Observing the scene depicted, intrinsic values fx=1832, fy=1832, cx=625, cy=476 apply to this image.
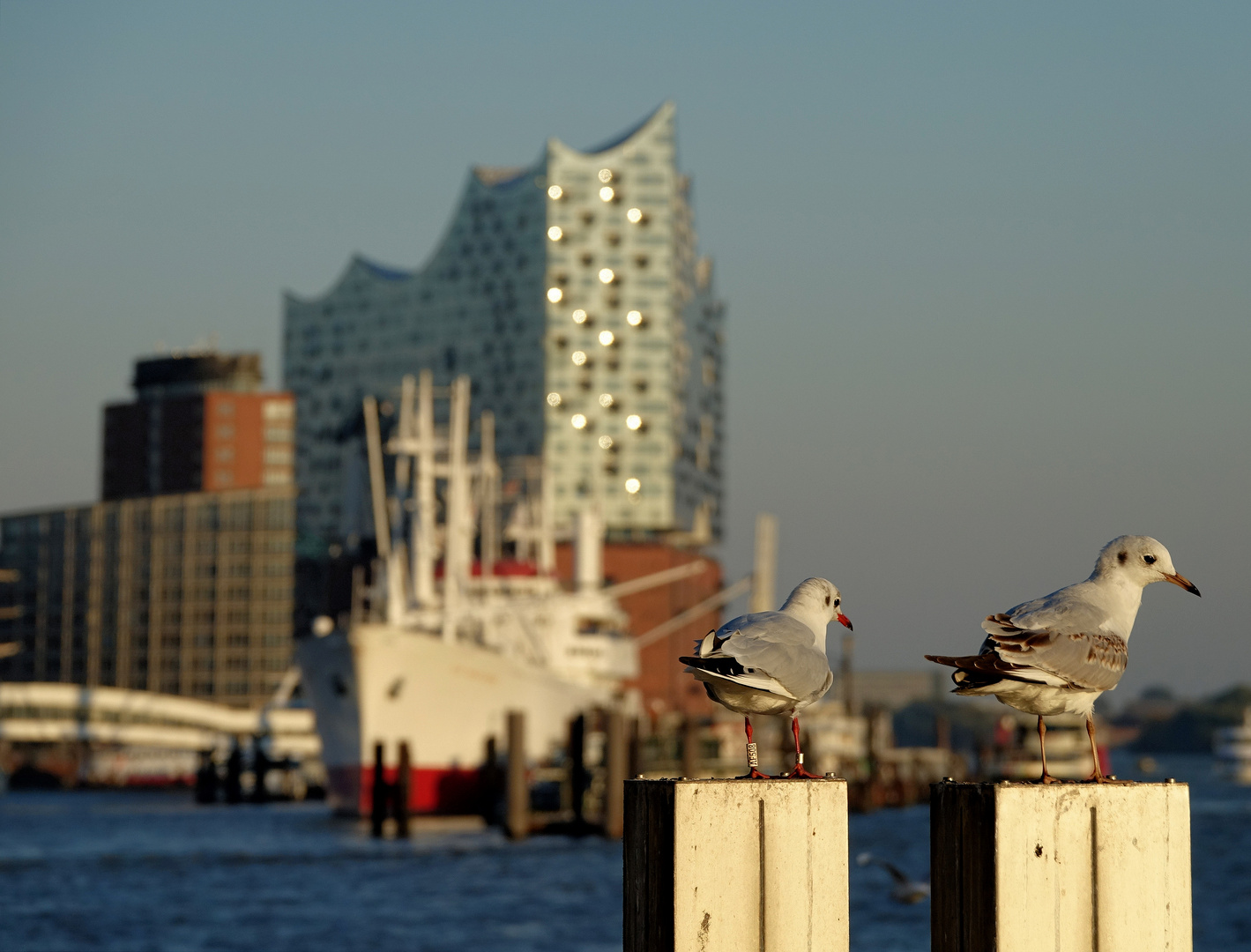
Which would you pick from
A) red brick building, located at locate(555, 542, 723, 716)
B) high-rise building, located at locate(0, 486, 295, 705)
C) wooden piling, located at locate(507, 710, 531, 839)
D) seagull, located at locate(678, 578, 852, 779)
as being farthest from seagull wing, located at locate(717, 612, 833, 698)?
high-rise building, located at locate(0, 486, 295, 705)

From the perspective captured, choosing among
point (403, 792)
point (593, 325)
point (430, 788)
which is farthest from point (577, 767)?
point (593, 325)

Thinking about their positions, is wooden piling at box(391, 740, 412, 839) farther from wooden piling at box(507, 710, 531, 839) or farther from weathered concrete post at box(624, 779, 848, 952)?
weathered concrete post at box(624, 779, 848, 952)

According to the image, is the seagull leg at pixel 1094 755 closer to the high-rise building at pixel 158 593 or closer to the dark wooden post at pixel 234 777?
the dark wooden post at pixel 234 777

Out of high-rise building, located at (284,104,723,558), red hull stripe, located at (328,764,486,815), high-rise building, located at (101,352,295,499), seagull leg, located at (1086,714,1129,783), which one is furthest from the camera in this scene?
high-rise building, located at (101,352,295,499)

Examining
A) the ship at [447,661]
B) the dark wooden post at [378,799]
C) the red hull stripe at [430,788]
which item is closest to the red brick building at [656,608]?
the ship at [447,661]

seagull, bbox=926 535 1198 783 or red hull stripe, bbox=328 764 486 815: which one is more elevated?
seagull, bbox=926 535 1198 783

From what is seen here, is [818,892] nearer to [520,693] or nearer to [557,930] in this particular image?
[557,930]

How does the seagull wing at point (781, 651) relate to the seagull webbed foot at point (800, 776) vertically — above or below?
above

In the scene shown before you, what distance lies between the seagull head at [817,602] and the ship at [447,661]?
47816 millimetres

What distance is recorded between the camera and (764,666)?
754cm

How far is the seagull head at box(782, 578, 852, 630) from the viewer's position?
8.16 meters

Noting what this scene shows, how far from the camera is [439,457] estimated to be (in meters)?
141

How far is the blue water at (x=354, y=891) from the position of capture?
101 ft

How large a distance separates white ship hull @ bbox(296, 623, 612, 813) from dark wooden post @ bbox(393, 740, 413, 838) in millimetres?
7682
